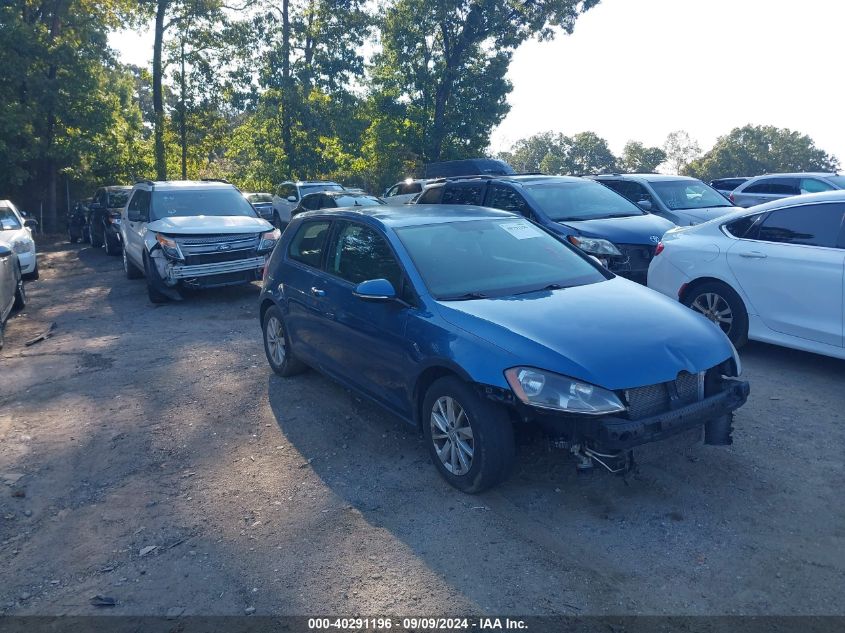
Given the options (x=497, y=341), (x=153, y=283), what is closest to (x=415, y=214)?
(x=497, y=341)

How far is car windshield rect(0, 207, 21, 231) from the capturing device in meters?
12.2

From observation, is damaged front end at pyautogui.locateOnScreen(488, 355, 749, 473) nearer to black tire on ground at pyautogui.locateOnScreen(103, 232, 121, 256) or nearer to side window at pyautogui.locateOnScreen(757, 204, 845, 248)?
side window at pyautogui.locateOnScreen(757, 204, 845, 248)

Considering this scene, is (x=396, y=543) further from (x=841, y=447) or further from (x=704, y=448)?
(x=841, y=447)

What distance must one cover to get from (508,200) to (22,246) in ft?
28.7

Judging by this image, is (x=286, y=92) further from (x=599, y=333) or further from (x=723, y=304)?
(x=599, y=333)

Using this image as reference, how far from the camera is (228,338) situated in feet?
28.2

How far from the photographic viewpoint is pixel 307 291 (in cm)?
593

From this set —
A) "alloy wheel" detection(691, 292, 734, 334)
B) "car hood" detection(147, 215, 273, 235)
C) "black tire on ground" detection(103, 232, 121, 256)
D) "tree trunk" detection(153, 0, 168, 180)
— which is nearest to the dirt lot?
"alloy wheel" detection(691, 292, 734, 334)

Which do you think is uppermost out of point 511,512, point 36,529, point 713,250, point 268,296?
point 713,250

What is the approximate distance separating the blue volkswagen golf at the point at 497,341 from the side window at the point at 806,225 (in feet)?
7.80

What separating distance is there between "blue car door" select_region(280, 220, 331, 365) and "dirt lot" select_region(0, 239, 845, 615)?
1.68ft

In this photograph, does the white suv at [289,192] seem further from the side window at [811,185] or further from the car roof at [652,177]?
the side window at [811,185]

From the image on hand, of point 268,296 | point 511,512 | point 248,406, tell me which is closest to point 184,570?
point 511,512

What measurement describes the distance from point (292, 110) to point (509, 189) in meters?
21.3
